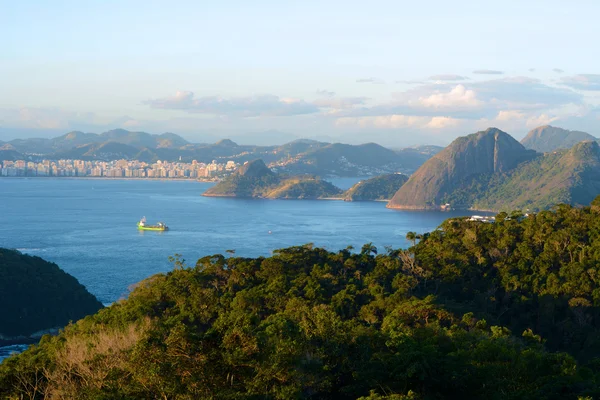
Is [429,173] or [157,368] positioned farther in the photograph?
[429,173]

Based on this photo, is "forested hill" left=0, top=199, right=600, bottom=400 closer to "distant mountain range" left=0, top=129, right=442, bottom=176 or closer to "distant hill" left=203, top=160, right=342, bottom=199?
"distant hill" left=203, top=160, right=342, bottom=199

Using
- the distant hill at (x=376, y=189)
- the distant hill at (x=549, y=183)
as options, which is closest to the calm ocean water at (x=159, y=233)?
the distant hill at (x=376, y=189)

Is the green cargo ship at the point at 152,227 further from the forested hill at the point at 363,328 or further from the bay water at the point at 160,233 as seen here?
the forested hill at the point at 363,328

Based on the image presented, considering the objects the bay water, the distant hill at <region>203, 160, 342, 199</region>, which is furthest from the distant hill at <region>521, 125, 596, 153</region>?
the bay water

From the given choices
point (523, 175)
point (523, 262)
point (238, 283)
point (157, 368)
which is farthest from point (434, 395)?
point (523, 175)

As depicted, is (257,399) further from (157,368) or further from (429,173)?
(429,173)

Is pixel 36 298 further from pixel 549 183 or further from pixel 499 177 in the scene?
pixel 499 177
